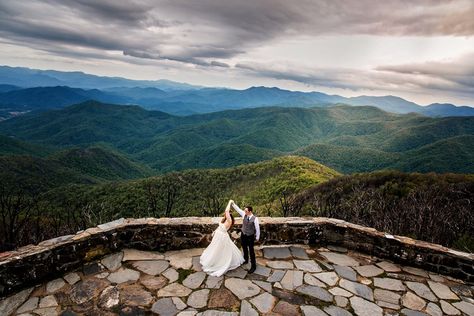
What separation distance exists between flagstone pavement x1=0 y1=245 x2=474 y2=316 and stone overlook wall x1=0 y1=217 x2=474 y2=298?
207 millimetres

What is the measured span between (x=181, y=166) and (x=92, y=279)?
641 ft

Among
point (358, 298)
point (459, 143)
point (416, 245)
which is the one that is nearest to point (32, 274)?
point (358, 298)

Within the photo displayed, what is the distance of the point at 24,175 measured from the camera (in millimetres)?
94062

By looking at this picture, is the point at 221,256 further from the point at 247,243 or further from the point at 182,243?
the point at 182,243

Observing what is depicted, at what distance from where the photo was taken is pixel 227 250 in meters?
6.82

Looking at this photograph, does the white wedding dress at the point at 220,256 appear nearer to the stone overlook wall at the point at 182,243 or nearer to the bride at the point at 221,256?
the bride at the point at 221,256

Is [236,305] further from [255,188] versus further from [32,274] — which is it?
[255,188]

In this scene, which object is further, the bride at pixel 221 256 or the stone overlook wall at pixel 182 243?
the bride at pixel 221 256

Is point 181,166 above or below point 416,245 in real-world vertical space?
below

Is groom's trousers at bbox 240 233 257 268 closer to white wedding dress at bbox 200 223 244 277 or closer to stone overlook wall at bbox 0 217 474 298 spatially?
white wedding dress at bbox 200 223 244 277

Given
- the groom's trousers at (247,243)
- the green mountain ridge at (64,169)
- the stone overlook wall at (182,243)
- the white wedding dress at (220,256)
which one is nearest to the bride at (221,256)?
the white wedding dress at (220,256)

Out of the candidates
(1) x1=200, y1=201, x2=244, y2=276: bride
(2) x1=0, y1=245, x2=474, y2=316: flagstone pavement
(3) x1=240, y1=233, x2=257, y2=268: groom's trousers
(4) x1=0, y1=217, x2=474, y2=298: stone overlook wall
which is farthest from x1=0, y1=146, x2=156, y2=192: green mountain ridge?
(3) x1=240, y1=233, x2=257, y2=268: groom's trousers

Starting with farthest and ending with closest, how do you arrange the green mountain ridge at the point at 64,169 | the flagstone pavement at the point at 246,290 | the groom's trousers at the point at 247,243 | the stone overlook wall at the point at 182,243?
the green mountain ridge at the point at 64,169 < the groom's trousers at the point at 247,243 < the stone overlook wall at the point at 182,243 < the flagstone pavement at the point at 246,290

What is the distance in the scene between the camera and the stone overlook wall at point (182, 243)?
5.64 m
